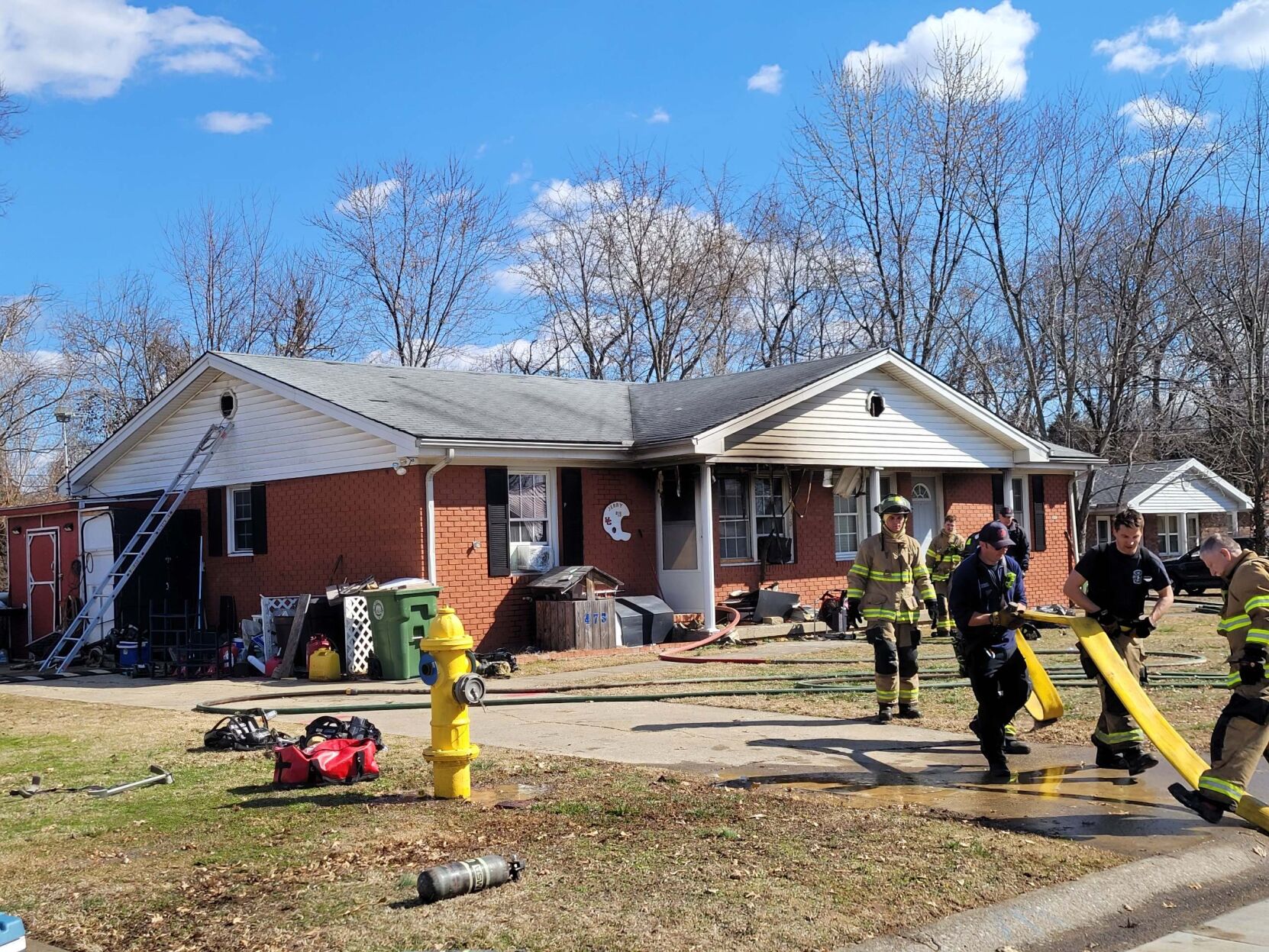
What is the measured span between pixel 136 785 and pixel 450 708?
7.84ft

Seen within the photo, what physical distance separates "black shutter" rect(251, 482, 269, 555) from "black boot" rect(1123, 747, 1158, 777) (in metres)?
14.8

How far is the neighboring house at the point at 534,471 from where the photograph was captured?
17.3m

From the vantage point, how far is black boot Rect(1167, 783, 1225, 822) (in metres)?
6.48

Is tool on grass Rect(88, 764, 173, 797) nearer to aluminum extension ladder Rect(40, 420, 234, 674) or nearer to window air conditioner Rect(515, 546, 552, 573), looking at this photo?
window air conditioner Rect(515, 546, 552, 573)

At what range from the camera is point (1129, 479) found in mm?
39719

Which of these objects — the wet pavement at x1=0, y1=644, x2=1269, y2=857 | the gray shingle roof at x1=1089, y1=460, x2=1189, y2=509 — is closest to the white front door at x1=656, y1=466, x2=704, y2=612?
the wet pavement at x1=0, y1=644, x2=1269, y2=857

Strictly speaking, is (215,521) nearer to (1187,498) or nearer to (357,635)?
(357,635)

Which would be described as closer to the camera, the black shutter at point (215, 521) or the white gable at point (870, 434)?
the white gable at point (870, 434)

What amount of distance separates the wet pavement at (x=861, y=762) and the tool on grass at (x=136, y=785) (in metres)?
1.54

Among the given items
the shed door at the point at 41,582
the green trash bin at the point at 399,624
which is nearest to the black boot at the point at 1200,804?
the green trash bin at the point at 399,624

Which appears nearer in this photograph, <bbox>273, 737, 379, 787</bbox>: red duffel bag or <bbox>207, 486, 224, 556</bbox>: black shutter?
<bbox>273, 737, 379, 787</bbox>: red duffel bag

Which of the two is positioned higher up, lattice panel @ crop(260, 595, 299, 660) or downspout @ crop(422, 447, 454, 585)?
downspout @ crop(422, 447, 454, 585)

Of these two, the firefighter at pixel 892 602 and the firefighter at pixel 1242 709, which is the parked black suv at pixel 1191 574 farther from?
the firefighter at pixel 1242 709

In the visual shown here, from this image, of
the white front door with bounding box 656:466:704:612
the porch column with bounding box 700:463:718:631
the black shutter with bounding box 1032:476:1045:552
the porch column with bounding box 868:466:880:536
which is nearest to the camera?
the porch column with bounding box 700:463:718:631
